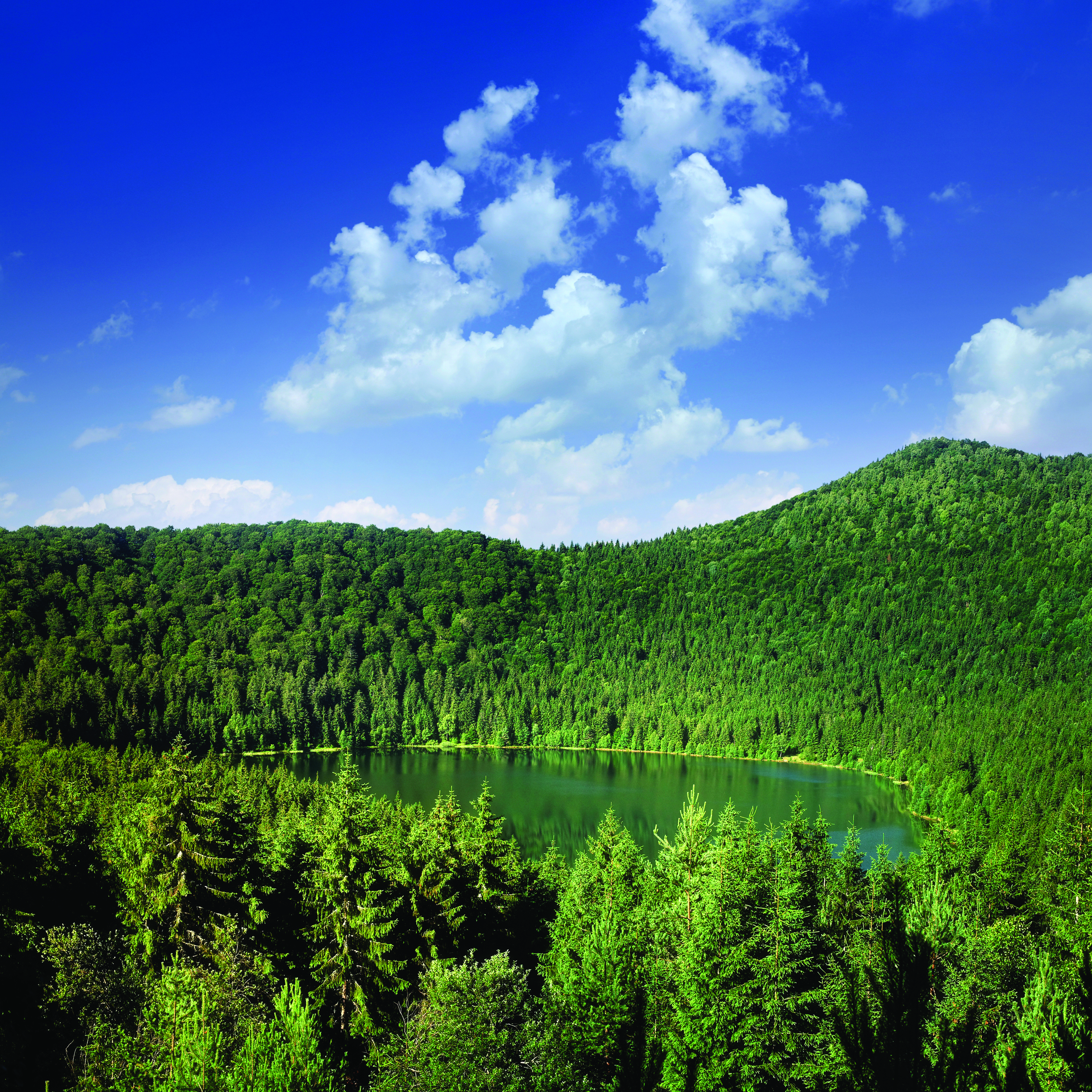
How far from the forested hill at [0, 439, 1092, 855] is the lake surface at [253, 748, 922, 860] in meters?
7.06

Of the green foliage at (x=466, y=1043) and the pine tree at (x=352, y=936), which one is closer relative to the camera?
the green foliage at (x=466, y=1043)

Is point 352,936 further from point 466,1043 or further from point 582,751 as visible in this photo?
point 582,751

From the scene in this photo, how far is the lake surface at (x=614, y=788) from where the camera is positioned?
7069 centimetres

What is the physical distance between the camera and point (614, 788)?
9650cm

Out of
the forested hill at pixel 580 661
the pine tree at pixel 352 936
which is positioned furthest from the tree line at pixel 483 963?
the forested hill at pixel 580 661

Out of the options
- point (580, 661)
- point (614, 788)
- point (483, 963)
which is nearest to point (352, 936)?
point (483, 963)

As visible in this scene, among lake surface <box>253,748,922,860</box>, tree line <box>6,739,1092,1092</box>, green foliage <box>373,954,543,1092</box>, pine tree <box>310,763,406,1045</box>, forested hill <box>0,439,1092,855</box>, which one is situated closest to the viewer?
green foliage <box>373,954,543,1092</box>

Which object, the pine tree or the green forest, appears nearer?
the green forest

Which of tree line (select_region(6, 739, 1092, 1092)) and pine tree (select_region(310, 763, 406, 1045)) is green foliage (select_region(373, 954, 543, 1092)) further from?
pine tree (select_region(310, 763, 406, 1045))

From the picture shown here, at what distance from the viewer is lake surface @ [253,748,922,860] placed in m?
70.7

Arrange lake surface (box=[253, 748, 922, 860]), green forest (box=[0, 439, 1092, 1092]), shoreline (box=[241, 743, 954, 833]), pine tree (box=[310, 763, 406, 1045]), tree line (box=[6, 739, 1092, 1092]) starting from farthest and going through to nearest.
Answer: shoreline (box=[241, 743, 954, 833]) → lake surface (box=[253, 748, 922, 860]) → pine tree (box=[310, 763, 406, 1045]) → green forest (box=[0, 439, 1092, 1092]) → tree line (box=[6, 739, 1092, 1092])

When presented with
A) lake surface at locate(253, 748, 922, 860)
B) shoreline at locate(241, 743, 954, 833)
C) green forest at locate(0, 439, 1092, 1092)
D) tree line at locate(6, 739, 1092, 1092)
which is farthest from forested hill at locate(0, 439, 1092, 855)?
tree line at locate(6, 739, 1092, 1092)

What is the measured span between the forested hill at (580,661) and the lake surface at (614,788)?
23.2 ft

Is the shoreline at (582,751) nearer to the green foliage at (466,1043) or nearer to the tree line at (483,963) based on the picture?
the tree line at (483,963)
